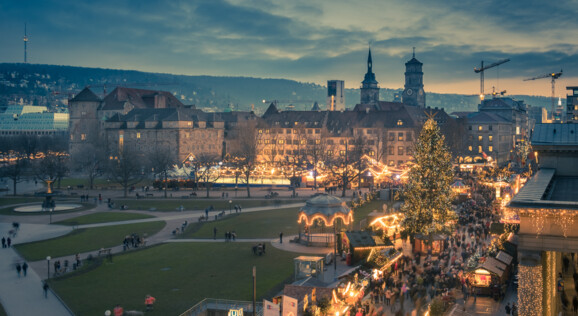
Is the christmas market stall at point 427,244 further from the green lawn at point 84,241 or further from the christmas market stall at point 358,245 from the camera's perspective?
the green lawn at point 84,241

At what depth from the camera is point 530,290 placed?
19062mm

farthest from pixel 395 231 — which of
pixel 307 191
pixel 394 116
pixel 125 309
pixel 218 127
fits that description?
pixel 218 127

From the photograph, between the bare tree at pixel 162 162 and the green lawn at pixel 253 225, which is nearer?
the green lawn at pixel 253 225

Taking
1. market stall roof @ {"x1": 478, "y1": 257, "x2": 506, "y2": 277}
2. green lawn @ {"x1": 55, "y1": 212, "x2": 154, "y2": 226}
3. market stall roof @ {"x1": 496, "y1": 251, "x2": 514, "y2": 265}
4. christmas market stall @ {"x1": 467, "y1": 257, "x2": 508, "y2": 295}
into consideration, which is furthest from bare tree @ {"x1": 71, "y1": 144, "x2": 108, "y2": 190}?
christmas market stall @ {"x1": 467, "y1": 257, "x2": 508, "y2": 295}

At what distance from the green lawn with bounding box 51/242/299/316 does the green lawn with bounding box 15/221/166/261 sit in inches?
221

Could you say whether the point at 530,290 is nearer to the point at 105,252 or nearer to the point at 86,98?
the point at 105,252

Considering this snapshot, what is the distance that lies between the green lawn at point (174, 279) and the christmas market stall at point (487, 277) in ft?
39.6

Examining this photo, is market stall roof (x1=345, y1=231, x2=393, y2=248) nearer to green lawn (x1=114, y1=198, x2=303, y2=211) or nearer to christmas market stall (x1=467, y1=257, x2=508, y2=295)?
christmas market stall (x1=467, y1=257, x2=508, y2=295)

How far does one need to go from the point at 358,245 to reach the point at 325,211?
7.05 meters

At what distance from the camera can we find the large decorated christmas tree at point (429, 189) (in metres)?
47.6

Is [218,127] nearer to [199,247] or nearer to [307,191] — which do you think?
[307,191]

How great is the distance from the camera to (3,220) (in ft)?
210

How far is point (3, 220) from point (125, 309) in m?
40.1

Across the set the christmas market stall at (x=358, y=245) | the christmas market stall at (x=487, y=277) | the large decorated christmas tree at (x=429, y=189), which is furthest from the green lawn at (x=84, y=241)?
the christmas market stall at (x=487, y=277)
